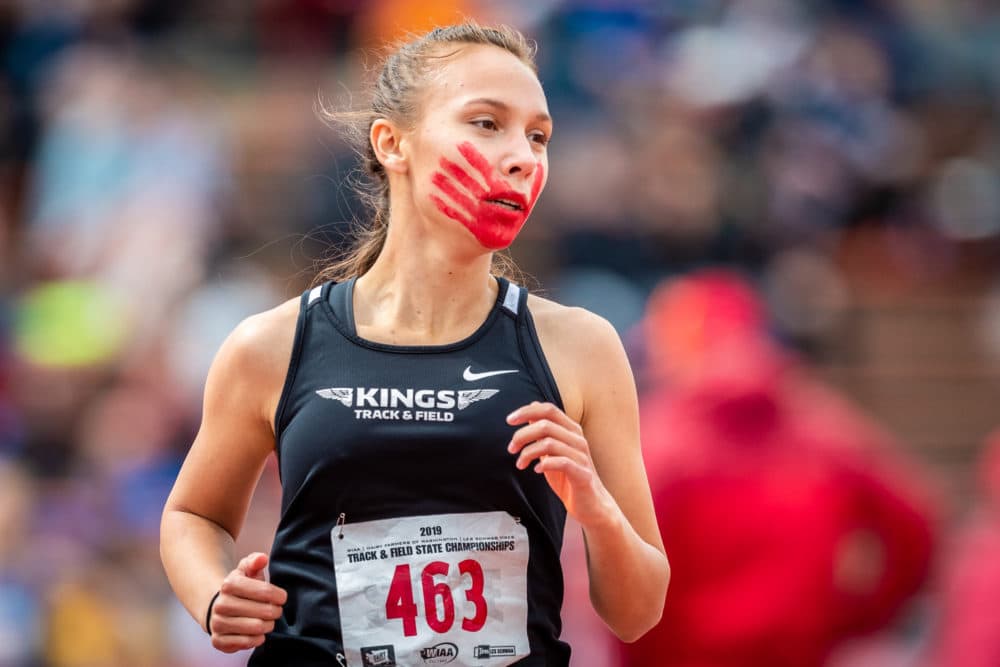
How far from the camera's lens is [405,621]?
2.97 meters

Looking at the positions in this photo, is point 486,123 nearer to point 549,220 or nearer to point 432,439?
point 432,439

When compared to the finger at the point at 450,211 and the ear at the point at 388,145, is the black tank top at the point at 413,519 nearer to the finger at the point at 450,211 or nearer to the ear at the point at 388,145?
the finger at the point at 450,211

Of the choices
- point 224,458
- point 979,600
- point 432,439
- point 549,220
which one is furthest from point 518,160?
point 549,220

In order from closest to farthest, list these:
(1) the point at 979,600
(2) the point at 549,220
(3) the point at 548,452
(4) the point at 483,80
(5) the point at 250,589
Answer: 1. (3) the point at 548,452
2. (5) the point at 250,589
3. (4) the point at 483,80
4. (1) the point at 979,600
5. (2) the point at 549,220

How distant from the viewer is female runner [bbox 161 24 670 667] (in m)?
2.97

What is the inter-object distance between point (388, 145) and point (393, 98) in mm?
96

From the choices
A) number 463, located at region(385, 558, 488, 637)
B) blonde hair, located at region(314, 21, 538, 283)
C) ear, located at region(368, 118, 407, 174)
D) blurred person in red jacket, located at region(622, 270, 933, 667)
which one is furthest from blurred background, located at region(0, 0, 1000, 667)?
number 463, located at region(385, 558, 488, 637)

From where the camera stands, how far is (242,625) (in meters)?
2.89

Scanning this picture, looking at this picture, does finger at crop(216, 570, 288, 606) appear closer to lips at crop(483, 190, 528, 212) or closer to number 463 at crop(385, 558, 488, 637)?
number 463 at crop(385, 558, 488, 637)

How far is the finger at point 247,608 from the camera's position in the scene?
2.89 m

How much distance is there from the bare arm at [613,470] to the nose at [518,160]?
299mm

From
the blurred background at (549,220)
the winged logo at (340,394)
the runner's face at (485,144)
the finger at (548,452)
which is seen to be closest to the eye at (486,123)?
the runner's face at (485,144)

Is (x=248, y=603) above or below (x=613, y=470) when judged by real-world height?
below

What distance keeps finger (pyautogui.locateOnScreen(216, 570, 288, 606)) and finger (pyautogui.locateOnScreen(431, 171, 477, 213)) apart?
0.81m
